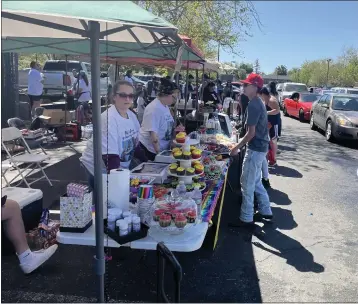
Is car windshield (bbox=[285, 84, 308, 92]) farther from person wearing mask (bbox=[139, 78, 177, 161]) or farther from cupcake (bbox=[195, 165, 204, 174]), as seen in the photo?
cupcake (bbox=[195, 165, 204, 174])

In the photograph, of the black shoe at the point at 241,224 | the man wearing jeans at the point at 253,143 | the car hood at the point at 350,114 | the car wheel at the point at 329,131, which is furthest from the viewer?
the car wheel at the point at 329,131

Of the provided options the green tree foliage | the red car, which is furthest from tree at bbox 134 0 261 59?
the green tree foliage

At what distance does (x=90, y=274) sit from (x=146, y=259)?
587 mm

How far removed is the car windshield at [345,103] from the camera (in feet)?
40.3

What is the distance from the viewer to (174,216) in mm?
2607

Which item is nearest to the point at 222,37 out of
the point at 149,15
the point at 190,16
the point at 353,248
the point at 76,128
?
the point at 190,16

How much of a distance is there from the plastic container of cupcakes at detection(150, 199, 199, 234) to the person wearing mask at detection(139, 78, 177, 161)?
1.97 meters

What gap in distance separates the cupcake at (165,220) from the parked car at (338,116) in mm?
9890

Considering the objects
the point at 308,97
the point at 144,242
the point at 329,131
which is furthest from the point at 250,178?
the point at 308,97

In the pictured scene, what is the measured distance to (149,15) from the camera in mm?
2023

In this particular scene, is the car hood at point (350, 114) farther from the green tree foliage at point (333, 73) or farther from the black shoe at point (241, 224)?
the green tree foliage at point (333, 73)

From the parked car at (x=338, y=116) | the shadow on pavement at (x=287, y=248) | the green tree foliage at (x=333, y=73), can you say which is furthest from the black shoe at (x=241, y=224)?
the green tree foliage at (x=333, y=73)

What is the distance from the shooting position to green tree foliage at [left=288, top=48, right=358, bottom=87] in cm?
4672

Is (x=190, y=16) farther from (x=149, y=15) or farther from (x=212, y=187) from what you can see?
(x=149, y=15)
